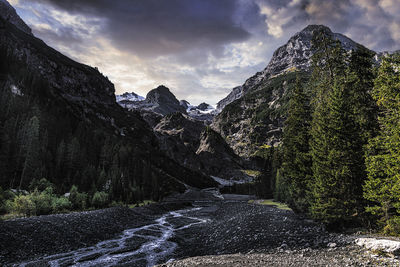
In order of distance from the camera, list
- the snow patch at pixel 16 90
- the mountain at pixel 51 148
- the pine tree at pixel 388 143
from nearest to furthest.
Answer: the pine tree at pixel 388 143
the mountain at pixel 51 148
the snow patch at pixel 16 90

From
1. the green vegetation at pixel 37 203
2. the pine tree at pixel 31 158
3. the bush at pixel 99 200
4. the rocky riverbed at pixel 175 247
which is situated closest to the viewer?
the rocky riverbed at pixel 175 247

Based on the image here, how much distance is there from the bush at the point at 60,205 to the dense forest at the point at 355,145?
152 feet

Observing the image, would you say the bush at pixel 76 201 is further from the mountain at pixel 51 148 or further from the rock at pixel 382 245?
the rock at pixel 382 245

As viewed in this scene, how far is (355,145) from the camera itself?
2123 centimetres

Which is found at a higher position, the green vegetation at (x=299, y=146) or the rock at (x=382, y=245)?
the green vegetation at (x=299, y=146)

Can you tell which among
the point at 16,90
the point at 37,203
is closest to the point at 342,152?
the point at 37,203

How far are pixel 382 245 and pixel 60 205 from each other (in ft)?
171

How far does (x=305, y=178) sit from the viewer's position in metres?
31.6

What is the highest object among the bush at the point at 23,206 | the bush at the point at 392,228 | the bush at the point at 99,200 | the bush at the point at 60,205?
the bush at the point at 392,228

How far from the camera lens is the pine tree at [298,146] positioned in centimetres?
3312

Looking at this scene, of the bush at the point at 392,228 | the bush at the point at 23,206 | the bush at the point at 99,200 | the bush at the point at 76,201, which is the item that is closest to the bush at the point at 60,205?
the bush at the point at 76,201

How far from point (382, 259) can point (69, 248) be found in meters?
28.4

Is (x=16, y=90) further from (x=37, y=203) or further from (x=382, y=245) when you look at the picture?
(x=382, y=245)

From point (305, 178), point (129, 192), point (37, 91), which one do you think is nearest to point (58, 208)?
point (129, 192)
